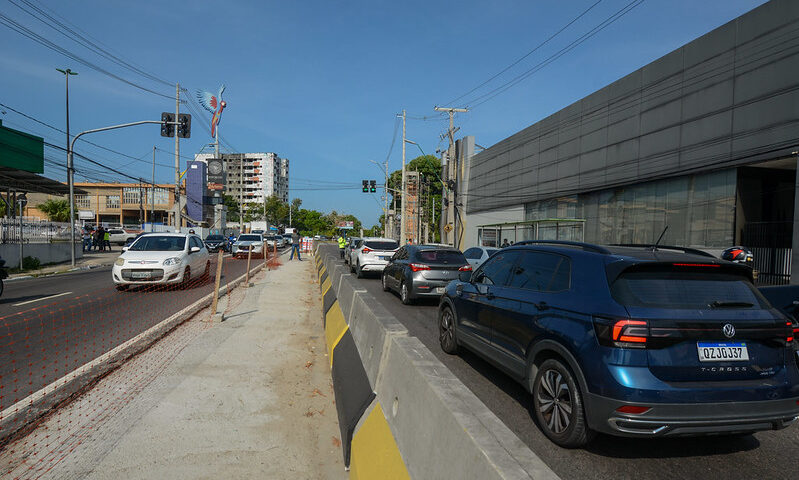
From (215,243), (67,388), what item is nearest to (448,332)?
(67,388)

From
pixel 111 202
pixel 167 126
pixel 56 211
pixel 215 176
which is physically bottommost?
pixel 56 211

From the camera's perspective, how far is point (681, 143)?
18219mm

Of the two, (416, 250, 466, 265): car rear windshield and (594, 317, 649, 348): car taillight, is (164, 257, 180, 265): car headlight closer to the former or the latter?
(416, 250, 466, 265): car rear windshield

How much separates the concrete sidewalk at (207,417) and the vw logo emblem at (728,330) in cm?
301

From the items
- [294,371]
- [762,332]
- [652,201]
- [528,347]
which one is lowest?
[294,371]

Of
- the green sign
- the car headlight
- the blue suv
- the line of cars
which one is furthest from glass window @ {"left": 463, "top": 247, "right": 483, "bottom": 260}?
the green sign

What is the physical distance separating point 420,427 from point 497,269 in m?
3.15

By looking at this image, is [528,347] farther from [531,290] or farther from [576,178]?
[576,178]

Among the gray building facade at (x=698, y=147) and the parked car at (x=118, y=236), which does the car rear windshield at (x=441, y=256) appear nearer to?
the gray building facade at (x=698, y=147)

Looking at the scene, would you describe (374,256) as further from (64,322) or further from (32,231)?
(32,231)

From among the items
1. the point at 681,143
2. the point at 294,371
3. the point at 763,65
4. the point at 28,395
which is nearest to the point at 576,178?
the point at 681,143

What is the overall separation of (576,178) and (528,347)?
23760 mm

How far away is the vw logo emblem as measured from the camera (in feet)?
10.6

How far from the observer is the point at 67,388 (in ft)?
15.6
